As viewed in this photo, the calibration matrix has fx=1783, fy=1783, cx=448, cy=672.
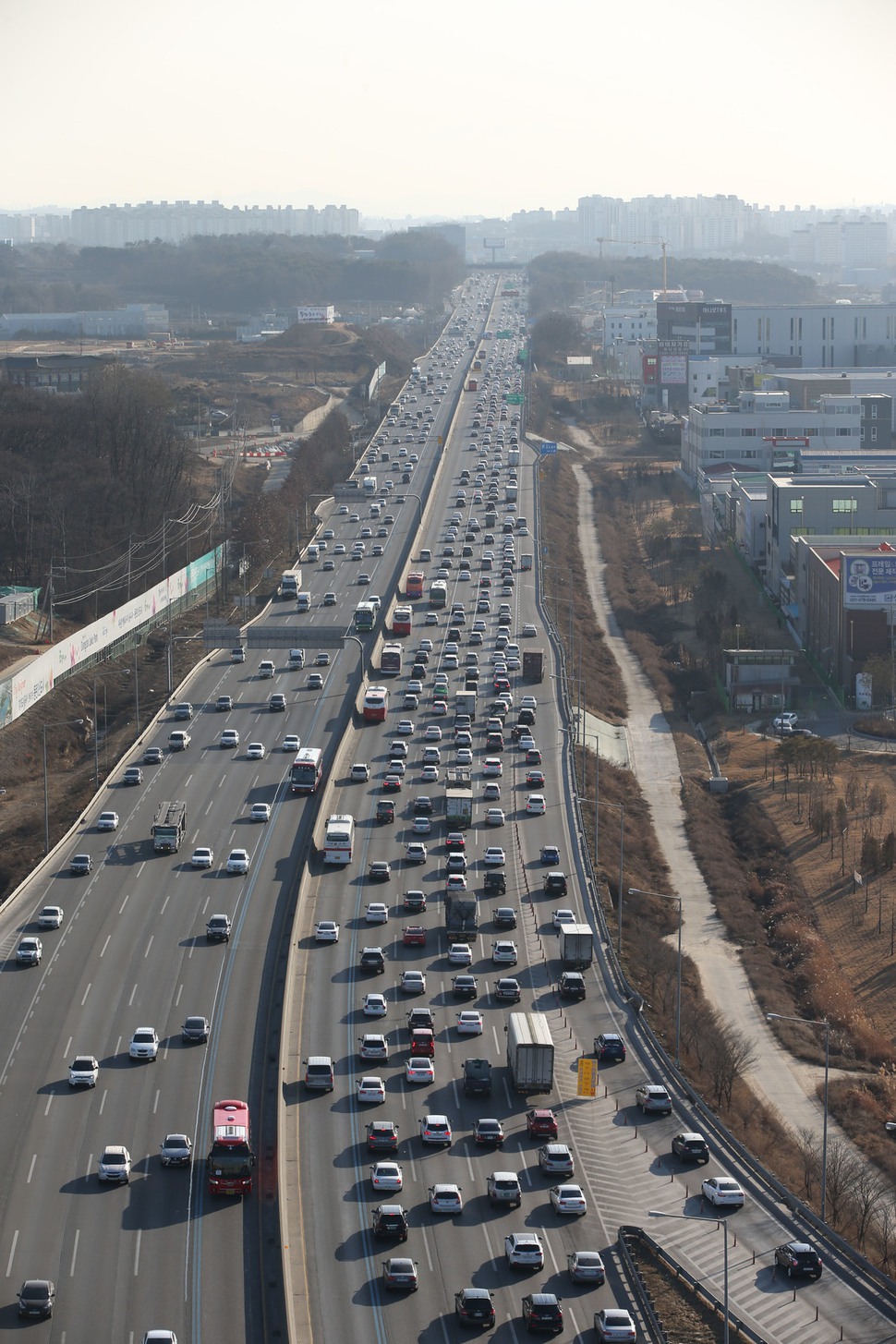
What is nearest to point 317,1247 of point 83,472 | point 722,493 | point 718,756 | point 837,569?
point 718,756

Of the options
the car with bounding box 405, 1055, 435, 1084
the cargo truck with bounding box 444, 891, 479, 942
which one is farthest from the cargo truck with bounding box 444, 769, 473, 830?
the car with bounding box 405, 1055, 435, 1084

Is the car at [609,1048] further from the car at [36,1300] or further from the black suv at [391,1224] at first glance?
the car at [36,1300]

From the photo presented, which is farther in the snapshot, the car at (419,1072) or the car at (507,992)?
the car at (507,992)

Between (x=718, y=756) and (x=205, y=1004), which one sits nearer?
(x=205, y=1004)

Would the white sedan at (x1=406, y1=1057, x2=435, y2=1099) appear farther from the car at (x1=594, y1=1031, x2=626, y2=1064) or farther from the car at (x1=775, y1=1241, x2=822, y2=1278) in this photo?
the car at (x1=775, y1=1241, x2=822, y2=1278)

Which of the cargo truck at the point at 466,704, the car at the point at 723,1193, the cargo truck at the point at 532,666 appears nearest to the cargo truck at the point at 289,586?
the cargo truck at the point at 532,666

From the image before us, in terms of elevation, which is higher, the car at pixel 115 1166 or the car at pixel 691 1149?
the car at pixel 115 1166

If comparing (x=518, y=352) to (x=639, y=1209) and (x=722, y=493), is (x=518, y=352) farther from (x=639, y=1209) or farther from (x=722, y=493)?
(x=639, y=1209)
